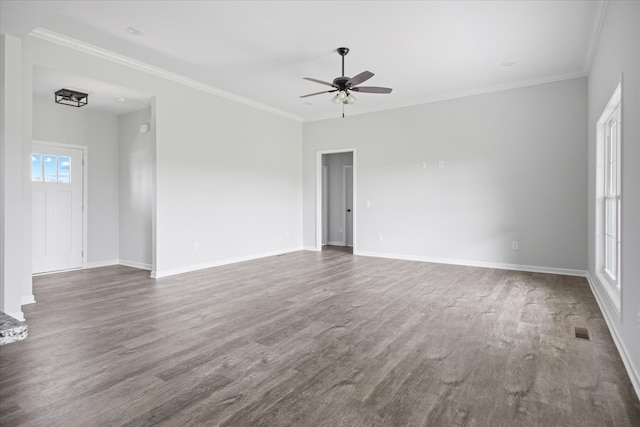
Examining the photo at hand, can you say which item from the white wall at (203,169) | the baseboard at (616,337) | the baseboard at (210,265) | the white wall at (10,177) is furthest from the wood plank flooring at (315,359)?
the white wall at (203,169)

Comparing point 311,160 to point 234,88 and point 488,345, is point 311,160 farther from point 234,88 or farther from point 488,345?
point 488,345

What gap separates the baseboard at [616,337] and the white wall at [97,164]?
698cm

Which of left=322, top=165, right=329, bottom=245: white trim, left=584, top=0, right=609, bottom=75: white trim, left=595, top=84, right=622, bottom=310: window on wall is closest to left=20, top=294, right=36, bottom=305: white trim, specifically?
left=595, top=84, right=622, bottom=310: window on wall

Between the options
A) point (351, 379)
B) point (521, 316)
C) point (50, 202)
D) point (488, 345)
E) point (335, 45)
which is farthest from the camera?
point (50, 202)

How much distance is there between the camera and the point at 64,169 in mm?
5727

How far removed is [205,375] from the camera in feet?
7.42

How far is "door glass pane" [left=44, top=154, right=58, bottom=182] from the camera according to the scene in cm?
553

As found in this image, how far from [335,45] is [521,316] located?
358cm

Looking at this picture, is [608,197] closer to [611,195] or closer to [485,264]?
[611,195]

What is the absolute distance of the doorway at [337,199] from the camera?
8.91 m

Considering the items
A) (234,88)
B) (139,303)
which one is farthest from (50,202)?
(234,88)

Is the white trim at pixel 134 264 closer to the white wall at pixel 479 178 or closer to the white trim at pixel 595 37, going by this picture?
the white wall at pixel 479 178

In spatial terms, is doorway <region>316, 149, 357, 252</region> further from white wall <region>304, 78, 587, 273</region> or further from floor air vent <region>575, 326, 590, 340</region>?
floor air vent <region>575, 326, 590, 340</region>

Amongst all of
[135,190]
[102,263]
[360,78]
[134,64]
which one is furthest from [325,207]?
[134,64]
